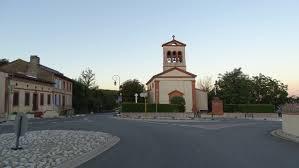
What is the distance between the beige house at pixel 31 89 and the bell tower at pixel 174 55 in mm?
Answer: 18957

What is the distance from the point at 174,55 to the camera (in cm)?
7181

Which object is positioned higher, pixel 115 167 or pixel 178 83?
pixel 178 83

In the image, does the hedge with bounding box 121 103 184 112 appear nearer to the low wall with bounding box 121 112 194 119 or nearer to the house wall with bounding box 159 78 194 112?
the low wall with bounding box 121 112 194 119

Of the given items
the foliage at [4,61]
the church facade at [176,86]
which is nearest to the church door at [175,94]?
the church facade at [176,86]

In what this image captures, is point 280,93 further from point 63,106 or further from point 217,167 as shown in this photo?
point 217,167

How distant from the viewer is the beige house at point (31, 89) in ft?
149

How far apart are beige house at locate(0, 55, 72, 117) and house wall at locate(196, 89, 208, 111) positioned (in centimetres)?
2433

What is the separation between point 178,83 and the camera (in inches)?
2712

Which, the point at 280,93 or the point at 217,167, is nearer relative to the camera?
the point at 217,167

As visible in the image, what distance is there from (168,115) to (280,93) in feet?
111

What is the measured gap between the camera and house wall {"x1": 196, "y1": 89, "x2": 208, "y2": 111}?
232 ft


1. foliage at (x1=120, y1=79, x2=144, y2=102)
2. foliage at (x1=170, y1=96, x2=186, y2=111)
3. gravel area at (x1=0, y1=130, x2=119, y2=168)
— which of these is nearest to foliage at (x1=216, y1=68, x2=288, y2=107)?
foliage at (x1=170, y1=96, x2=186, y2=111)

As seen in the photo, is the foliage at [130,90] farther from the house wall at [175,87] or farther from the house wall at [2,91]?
the house wall at [2,91]

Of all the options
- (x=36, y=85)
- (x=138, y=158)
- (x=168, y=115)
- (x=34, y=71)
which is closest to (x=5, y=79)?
(x=36, y=85)
